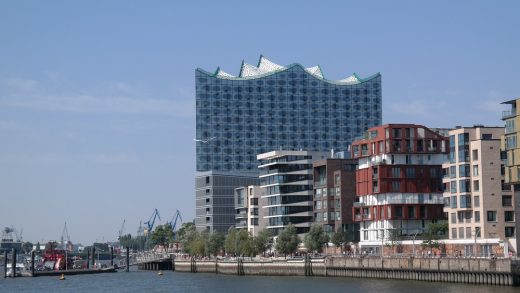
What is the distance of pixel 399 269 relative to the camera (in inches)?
5162

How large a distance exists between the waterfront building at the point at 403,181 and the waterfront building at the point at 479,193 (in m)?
14.3

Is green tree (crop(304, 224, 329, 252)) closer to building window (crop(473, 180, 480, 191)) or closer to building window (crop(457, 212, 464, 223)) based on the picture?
building window (crop(457, 212, 464, 223))

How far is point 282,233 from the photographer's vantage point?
181000mm

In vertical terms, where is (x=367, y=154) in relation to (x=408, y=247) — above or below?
above

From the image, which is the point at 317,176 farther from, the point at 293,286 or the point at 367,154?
the point at 293,286

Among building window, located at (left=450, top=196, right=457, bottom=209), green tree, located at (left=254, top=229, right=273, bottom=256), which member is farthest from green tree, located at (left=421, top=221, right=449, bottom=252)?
green tree, located at (left=254, top=229, right=273, bottom=256)

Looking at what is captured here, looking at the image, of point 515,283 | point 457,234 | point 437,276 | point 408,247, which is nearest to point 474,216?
point 457,234

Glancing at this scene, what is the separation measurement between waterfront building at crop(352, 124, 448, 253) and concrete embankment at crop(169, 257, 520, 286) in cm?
1380

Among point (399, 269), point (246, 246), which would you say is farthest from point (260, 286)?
point (246, 246)

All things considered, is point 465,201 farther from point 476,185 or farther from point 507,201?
point 507,201

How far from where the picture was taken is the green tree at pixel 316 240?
175 meters

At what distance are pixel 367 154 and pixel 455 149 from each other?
77.1ft

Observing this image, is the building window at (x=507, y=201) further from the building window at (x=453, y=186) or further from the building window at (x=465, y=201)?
the building window at (x=453, y=186)

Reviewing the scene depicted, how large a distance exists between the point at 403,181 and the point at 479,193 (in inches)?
902
